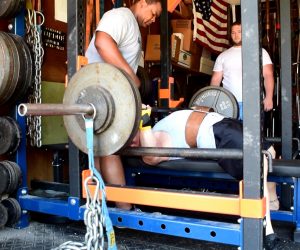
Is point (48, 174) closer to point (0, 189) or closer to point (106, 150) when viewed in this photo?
point (0, 189)

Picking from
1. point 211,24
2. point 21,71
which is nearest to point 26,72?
point 21,71

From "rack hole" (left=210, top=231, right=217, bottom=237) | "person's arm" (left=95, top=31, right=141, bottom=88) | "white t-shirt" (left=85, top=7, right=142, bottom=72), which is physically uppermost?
"white t-shirt" (left=85, top=7, right=142, bottom=72)

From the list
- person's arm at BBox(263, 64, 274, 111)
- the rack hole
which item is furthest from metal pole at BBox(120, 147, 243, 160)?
person's arm at BBox(263, 64, 274, 111)

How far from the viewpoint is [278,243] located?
1.98 meters

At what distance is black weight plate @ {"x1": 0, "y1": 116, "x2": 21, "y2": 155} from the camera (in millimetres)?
2123

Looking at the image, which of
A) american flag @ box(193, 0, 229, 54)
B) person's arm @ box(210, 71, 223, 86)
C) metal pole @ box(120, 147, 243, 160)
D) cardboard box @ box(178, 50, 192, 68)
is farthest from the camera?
american flag @ box(193, 0, 229, 54)

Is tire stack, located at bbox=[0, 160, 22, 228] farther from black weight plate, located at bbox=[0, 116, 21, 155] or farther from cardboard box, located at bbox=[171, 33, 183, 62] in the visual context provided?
cardboard box, located at bbox=[171, 33, 183, 62]

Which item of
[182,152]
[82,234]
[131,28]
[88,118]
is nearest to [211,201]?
[182,152]

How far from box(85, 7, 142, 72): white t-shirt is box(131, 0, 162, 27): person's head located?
15 centimetres

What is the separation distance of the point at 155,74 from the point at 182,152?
2983 millimetres

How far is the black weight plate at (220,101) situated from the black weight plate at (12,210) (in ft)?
5.82

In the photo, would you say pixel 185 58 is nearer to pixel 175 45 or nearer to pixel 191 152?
pixel 175 45

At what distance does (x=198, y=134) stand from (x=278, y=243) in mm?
687

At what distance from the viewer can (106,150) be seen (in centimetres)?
157
